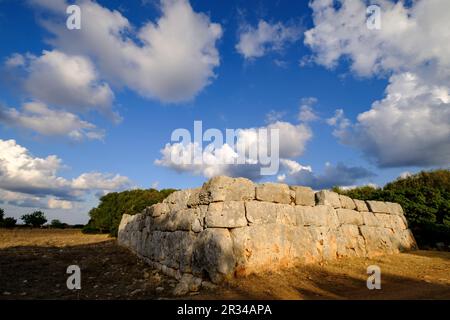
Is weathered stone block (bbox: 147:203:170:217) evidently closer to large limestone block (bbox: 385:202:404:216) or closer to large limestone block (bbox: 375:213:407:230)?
large limestone block (bbox: 375:213:407:230)

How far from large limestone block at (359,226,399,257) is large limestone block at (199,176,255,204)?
4742mm

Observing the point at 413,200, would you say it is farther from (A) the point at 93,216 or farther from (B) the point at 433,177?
(A) the point at 93,216

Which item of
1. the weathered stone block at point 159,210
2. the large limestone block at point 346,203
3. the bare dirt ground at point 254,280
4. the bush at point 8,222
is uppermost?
the large limestone block at point 346,203

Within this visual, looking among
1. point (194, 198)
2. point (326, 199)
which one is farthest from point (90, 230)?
point (326, 199)

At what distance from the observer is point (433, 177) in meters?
18.4

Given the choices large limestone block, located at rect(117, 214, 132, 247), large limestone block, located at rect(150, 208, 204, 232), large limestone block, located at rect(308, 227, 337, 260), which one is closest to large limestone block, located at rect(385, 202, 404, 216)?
large limestone block, located at rect(308, 227, 337, 260)

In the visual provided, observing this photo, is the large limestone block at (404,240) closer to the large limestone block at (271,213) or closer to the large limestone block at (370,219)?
the large limestone block at (370,219)

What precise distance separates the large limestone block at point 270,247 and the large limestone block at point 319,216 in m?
0.39

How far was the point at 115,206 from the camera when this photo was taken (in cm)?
2328

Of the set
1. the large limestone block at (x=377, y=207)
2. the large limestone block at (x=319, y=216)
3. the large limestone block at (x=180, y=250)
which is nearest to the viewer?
the large limestone block at (x=180, y=250)

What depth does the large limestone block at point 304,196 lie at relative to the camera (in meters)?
9.38

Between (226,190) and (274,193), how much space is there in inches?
58.7

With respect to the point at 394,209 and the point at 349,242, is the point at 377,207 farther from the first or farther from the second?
the point at 349,242

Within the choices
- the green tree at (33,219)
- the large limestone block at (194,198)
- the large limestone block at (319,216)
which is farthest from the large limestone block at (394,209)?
the green tree at (33,219)
